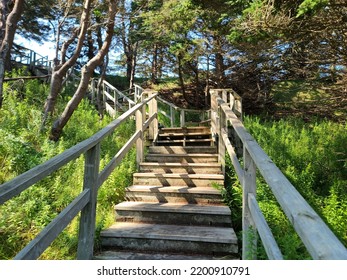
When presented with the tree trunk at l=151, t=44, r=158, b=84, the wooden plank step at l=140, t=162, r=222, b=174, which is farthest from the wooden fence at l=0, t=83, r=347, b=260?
the tree trunk at l=151, t=44, r=158, b=84

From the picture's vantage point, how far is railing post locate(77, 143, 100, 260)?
2.78 m

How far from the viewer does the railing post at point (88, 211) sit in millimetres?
2783

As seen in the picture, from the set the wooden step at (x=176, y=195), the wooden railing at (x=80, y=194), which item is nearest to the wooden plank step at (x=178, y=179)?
the wooden step at (x=176, y=195)

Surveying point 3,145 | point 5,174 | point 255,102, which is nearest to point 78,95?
point 3,145

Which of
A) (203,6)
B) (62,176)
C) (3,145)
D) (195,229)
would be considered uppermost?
(203,6)

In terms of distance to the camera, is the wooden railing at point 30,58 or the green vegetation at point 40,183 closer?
the green vegetation at point 40,183

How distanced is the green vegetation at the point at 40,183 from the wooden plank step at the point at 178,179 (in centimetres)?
25

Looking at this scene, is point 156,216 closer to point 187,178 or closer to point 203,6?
point 187,178

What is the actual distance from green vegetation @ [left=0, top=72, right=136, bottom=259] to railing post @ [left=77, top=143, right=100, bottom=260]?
0.29m

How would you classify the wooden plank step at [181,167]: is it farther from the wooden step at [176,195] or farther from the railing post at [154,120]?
the railing post at [154,120]

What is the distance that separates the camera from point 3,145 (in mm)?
4777

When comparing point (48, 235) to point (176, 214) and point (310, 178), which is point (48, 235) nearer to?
point (176, 214)
